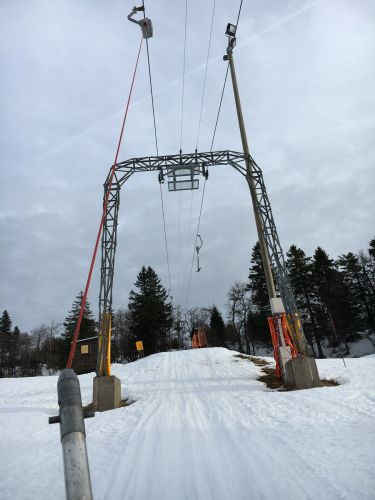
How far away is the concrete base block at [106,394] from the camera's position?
954cm

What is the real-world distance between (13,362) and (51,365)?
24.6ft

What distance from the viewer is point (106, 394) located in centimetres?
972

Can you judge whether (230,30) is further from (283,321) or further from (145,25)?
(283,321)

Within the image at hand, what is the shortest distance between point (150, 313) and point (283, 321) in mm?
39366

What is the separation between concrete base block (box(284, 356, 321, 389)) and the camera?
9.49 meters

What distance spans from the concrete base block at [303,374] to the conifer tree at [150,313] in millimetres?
40356

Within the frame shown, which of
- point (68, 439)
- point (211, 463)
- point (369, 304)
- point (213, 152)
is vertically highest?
point (213, 152)

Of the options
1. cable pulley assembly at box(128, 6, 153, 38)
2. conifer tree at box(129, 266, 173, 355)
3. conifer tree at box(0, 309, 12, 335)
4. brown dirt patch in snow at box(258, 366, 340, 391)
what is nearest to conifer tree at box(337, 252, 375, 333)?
conifer tree at box(129, 266, 173, 355)

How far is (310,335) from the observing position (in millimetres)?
44281

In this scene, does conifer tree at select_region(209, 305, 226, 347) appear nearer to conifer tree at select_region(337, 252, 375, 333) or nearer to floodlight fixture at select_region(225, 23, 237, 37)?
conifer tree at select_region(337, 252, 375, 333)

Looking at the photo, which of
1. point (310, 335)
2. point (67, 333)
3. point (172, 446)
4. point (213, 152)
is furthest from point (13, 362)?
point (172, 446)

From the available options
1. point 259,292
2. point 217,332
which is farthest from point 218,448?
point 217,332

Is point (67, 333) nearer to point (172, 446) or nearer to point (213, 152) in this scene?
point (213, 152)

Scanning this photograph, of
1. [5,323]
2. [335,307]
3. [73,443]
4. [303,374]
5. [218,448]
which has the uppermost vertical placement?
[5,323]
